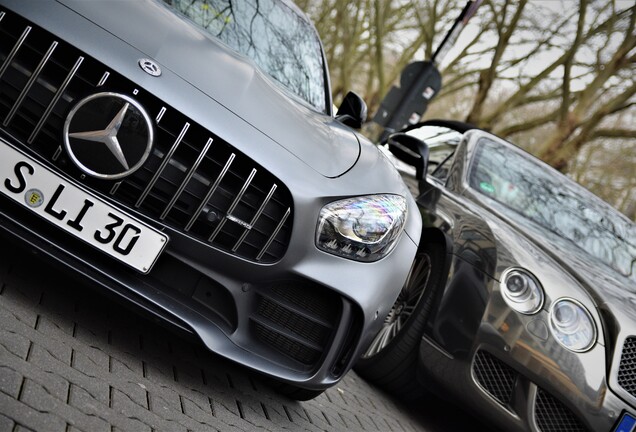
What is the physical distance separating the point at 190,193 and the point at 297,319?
64 cm

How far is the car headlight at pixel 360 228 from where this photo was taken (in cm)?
292

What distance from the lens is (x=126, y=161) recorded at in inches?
104

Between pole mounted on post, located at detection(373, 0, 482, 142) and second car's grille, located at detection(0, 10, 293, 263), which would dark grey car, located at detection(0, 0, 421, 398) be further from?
pole mounted on post, located at detection(373, 0, 482, 142)

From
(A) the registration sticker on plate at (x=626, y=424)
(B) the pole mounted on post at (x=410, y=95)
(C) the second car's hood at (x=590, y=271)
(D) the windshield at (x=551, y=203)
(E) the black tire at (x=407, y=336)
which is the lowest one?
(E) the black tire at (x=407, y=336)

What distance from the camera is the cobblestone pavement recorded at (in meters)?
2.32

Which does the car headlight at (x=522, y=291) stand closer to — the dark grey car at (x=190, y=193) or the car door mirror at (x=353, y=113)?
the dark grey car at (x=190, y=193)

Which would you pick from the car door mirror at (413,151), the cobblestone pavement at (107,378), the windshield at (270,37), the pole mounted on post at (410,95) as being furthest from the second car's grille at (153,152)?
the pole mounted on post at (410,95)

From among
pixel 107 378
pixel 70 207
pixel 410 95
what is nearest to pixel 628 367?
pixel 107 378

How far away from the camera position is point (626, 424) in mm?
3617

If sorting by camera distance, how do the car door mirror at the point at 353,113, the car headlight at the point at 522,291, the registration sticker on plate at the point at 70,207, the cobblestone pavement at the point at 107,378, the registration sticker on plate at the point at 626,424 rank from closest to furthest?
the cobblestone pavement at the point at 107,378 → the registration sticker on plate at the point at 70,207 → the registration sticker on plate at the point at 626,424 → the car headlight at the point at 522,291 → the car door mirror at the point at 353,113

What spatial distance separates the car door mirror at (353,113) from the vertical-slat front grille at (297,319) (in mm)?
1724

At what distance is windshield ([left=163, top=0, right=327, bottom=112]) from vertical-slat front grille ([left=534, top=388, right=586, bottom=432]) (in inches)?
73.5

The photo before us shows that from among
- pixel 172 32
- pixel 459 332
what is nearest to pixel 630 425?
pixel 459 332

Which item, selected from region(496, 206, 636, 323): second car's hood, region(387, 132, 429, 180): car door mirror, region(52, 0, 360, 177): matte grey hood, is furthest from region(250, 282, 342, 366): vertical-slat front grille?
region(387, 132, 429, 180): car door mirror
